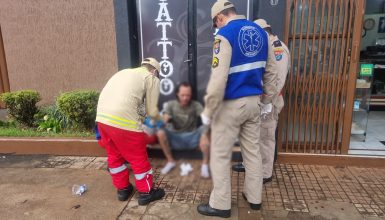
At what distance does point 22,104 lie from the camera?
187 inches

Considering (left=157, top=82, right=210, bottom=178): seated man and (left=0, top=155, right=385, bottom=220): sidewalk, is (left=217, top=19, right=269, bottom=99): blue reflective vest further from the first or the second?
(left=0, top=155, right=385, bottom=220): sidewalk

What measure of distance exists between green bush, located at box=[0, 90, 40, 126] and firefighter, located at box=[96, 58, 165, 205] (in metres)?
2.50

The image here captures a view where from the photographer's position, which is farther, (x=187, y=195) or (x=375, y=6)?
(x=375, y=6)

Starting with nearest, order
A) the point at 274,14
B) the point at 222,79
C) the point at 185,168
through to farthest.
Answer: the point at 185,168
the point at 222,79
the point at 274,14

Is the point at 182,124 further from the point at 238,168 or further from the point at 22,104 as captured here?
the point at 22,104

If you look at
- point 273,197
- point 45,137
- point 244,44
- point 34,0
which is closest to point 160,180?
point 273,197

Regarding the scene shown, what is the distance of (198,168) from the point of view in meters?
2.22

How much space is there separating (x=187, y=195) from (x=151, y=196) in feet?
1.26

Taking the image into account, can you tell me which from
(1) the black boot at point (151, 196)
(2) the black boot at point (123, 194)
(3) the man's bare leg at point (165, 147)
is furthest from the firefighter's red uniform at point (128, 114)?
(3) the man's bare leg at point (165, 147)

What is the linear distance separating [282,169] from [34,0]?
468 cm

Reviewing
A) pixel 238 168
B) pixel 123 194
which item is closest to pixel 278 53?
pixel 238 168

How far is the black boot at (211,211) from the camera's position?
109 inches

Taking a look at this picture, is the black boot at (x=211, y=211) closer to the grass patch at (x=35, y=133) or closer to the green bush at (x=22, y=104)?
the grass patch at (x=35, y=133)

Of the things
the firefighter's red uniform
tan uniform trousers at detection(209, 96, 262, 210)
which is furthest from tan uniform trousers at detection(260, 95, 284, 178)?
the firefighter's red uniform
